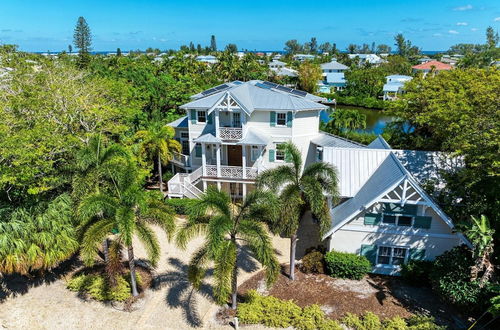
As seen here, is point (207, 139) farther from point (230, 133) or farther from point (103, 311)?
point (103, 311)

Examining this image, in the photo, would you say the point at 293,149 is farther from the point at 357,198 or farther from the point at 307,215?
the point at 307,215

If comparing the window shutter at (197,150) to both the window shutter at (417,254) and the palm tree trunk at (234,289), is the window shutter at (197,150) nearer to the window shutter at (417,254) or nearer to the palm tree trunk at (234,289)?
the palm tree trunk at (234,289)

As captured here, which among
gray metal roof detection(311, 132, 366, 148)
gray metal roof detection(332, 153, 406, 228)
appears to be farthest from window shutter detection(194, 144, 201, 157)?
gray metal roof detection(332, 153, 406, 228)

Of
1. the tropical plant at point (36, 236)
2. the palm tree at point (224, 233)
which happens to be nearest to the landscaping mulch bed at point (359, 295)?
the palm tree at point (224, 233)

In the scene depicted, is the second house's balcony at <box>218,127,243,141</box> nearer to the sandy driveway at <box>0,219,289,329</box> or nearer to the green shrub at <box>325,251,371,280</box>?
the sandy driveway at <box>0,219,289,329</box>

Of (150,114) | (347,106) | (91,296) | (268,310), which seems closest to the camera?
(268,310)

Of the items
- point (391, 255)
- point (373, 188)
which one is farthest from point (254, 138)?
point (391, 255)

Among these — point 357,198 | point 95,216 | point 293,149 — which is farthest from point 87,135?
point 357,198

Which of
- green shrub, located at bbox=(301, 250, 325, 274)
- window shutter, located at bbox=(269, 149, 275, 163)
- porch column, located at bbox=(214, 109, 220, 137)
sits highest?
porch column, located at bbox=(214, 109, 220, 137)
